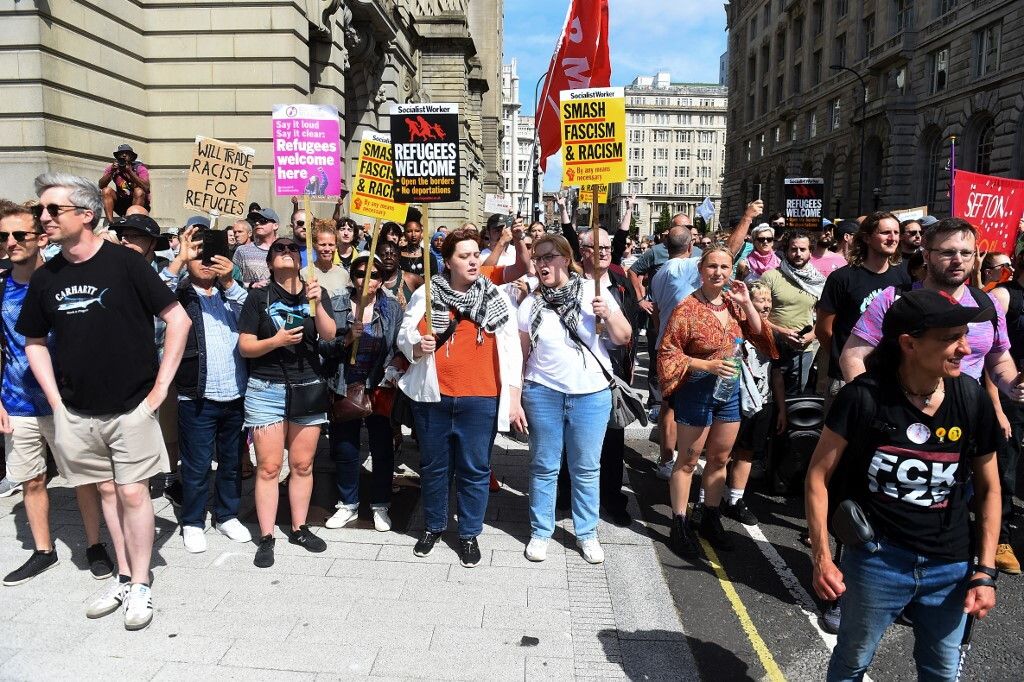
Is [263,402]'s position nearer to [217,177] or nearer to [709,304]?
[217,177]

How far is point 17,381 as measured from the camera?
4230 millimetres

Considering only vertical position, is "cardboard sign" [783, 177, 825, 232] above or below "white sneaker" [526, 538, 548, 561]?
above

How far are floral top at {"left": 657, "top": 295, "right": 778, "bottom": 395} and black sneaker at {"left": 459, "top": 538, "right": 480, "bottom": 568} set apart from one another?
5.13 ft

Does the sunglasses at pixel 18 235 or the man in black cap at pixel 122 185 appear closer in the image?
the sunglasses at pixel 18 235

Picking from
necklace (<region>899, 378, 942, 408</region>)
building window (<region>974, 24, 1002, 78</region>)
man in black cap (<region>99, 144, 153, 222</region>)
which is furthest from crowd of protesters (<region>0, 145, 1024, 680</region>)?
building window (<region>974, 24, 1002, 78</region>)

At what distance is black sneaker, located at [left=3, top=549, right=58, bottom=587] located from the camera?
13.6ft

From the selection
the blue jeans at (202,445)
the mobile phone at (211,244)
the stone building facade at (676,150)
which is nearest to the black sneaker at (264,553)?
the blue jeans at (202,445)

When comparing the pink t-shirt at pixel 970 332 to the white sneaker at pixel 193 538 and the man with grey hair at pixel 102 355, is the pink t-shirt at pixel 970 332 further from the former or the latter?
the white sneaker at pixel 193 538

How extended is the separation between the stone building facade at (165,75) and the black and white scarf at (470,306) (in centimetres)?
889

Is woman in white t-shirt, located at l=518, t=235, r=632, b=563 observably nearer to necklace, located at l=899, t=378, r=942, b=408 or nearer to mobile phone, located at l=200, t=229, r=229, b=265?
mobile phone, located at l=200, t=229, r=229, b=265

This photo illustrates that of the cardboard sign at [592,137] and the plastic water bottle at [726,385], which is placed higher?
the cardboard sign at [592,137]

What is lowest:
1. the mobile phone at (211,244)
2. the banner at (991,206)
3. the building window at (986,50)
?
the mobile phone at (211,244)

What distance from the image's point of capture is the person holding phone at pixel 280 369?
14.7ft

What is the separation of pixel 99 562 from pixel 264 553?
930mm
